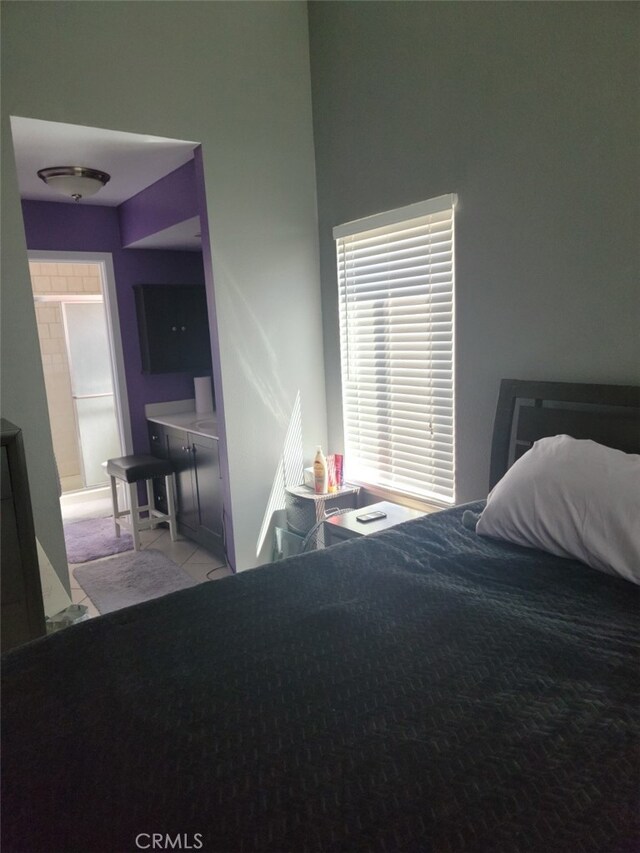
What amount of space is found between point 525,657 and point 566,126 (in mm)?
1747

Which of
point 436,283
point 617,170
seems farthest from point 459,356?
point 617,170

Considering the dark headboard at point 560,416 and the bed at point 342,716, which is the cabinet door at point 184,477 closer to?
the dark headboard at point 560,416

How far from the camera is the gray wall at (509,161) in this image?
187 centimetres

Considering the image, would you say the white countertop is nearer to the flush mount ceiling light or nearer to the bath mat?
the bath mat

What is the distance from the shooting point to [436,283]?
2.62 meters

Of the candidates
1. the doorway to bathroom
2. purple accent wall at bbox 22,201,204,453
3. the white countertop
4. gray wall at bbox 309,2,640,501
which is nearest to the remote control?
gray wall at bbox 309,2,640,501

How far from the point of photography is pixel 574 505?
5.12 ft

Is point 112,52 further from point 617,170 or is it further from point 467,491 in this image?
point 467,491

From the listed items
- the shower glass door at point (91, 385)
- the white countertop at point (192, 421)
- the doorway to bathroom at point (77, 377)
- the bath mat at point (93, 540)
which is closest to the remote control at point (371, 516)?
the white countertop at point (192, 421)

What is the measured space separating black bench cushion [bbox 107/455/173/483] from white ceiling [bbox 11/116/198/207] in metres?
1.84

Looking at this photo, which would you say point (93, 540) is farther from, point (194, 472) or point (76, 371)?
point (76, 371)

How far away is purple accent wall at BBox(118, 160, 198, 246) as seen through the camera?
329 cm

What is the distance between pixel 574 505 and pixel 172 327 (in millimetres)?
3609

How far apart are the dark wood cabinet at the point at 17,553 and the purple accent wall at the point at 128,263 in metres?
2.46
